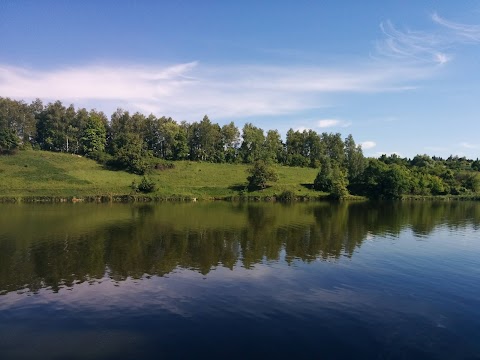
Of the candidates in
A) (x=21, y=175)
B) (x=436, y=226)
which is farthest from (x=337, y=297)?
(x=21, y=175)

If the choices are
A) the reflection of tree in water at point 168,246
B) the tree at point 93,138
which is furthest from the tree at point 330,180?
the tree at point 93,138

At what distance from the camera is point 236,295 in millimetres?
24219

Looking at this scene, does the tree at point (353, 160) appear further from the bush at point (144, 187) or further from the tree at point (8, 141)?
the tree at point (8, 141)

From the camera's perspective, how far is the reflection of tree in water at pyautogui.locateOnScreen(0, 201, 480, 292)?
29.5 metres

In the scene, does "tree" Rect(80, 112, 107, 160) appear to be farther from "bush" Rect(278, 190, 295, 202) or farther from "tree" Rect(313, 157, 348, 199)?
"tree" Rect(313, 157, 348, 199)

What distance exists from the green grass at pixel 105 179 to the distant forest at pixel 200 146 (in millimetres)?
6394

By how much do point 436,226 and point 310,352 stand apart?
49.9 m

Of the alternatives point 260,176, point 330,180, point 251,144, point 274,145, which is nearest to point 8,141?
point 260,176

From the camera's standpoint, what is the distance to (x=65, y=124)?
14712cm

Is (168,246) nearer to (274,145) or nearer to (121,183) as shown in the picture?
(121,183)

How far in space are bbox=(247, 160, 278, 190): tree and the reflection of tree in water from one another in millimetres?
54991

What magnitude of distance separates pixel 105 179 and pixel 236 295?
3790 inches

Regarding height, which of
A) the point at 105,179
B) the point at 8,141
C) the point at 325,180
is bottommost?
the point at 105,179

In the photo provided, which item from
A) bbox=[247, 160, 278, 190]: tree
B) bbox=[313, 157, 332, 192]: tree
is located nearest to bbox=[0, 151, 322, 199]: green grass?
bbox=[247, 160, 278, 190]: tree
